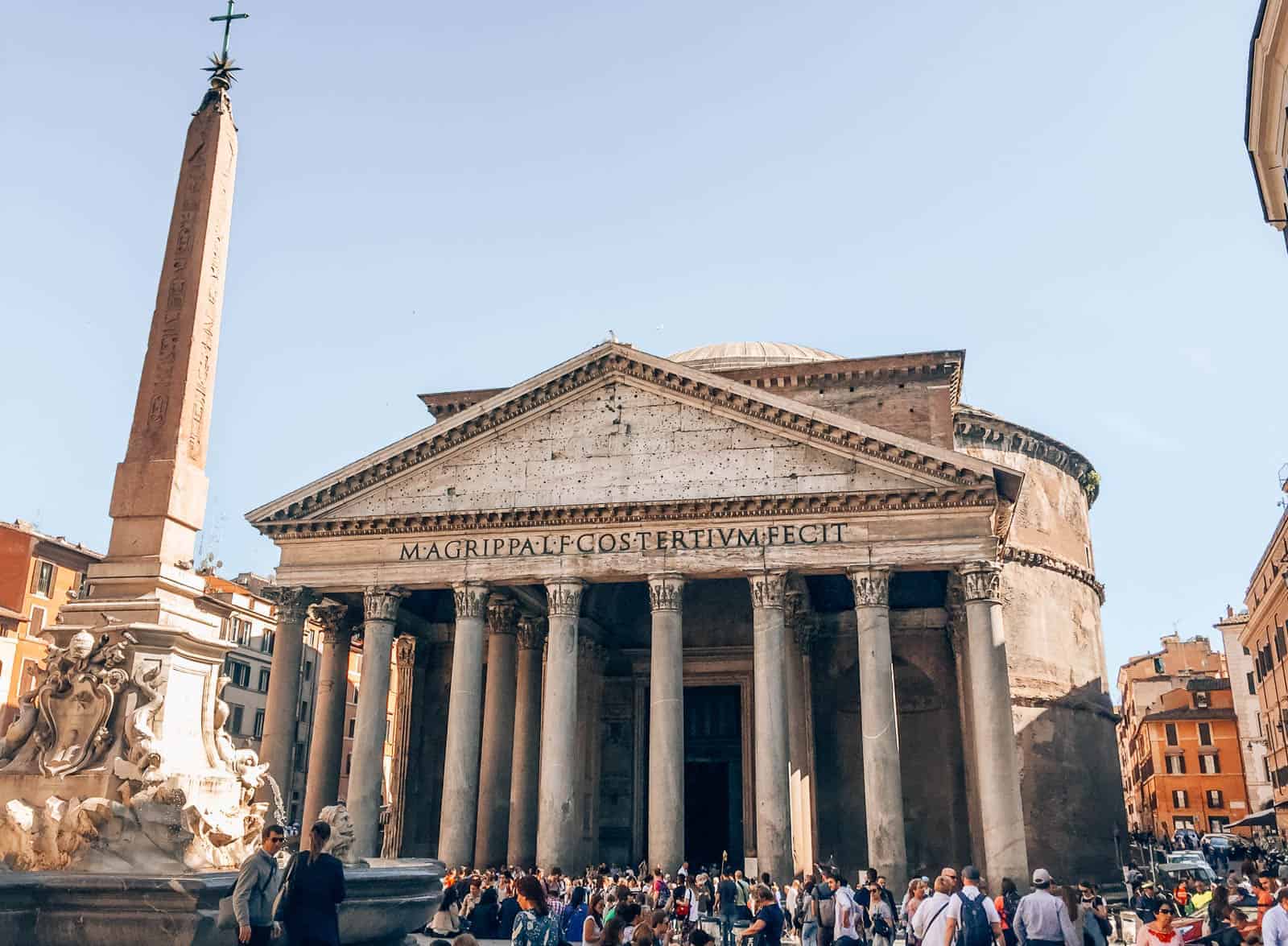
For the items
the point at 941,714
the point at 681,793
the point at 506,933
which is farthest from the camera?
the point at 941,714

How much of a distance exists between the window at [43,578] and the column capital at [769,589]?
25.2m

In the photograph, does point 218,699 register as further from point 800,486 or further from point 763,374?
point 763,374

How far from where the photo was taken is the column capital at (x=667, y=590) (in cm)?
2112

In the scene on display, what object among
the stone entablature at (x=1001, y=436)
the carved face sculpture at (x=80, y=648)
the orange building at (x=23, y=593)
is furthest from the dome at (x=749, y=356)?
the carved face sculpture at (x=80, y=648)

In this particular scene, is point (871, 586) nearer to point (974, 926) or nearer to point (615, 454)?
point (615, 454)

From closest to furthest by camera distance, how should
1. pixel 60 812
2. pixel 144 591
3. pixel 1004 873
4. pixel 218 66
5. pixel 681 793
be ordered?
pixel 60 812, pixel 144 591, pixel 218 66, pixel 1004 873, pixel 681 793

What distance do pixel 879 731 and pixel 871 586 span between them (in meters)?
2.67

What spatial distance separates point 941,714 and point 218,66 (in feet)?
71.0

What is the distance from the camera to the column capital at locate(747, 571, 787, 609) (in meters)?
20.6

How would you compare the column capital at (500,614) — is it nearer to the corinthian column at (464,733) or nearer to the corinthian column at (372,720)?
the corinthian column at (464,733)

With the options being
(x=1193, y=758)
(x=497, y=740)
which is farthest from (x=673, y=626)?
(x=1193, y=758)

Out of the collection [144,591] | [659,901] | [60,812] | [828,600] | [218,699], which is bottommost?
[659,901]

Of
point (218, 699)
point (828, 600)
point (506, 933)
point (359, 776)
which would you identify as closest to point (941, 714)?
point (828, 600)

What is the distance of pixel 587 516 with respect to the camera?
21.8 meters
